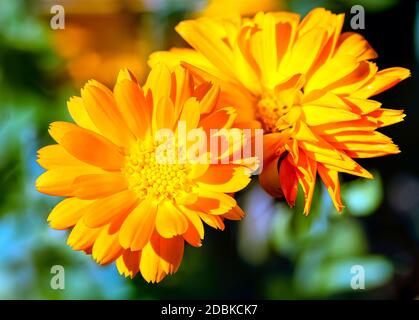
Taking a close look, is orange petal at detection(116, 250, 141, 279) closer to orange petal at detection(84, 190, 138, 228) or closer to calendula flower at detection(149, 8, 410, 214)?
orange petal at detection(84, 190, 138, 228)

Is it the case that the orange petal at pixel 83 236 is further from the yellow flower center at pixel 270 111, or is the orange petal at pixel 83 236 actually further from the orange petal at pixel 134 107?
the yellow flower center at pixel 270 111

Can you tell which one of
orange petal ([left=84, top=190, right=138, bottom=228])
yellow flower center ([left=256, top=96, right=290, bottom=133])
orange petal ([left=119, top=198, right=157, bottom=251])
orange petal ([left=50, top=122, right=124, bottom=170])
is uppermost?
yellow flower center ([left=256, top=96, right=290, bottom=133])

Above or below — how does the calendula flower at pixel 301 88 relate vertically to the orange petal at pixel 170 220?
above

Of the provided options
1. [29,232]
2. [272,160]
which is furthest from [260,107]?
[29,232]

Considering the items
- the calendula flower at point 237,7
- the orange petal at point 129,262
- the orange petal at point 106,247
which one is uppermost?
the calendula flower at point 237,7

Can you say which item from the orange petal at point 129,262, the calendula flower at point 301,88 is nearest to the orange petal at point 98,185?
the orange petal at point 129,262

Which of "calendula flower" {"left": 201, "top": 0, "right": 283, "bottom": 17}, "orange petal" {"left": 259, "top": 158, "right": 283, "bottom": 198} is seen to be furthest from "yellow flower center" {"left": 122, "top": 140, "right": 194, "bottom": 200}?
"calendula flower" {"left": 201, "top": 0, "right": 283, "bottom": 17}
